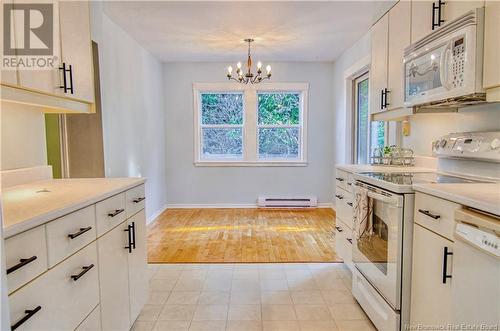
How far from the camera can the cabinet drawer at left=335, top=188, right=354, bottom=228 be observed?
2.56m

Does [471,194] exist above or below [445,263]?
above

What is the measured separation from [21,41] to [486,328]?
2152 millimetres

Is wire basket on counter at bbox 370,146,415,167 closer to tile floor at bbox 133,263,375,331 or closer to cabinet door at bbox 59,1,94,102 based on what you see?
tile floor at bbox 133,263,375,331

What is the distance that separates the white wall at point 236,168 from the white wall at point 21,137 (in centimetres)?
326

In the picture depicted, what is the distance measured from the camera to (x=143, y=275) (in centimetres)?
208

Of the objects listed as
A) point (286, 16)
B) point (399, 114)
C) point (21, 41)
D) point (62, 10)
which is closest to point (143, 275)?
point (21, 41)

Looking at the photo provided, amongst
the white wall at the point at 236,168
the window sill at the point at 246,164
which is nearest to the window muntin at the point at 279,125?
the window sill at the point at 246,164

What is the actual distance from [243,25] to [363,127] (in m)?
2.16

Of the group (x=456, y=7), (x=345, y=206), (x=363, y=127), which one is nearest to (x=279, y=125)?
(x=363, y=127)

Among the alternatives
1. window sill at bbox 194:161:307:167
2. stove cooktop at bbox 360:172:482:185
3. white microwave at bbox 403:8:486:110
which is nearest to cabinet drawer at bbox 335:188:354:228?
stove cooktop at bbox 360:172:482:185

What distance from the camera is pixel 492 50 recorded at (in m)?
1.49

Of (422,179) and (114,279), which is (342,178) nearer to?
(422,179)

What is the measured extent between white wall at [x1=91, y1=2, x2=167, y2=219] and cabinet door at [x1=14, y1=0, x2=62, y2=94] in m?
1.39

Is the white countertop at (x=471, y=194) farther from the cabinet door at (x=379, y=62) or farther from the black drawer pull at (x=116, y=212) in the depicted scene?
the black drawer pull at (x=116, y=212)
